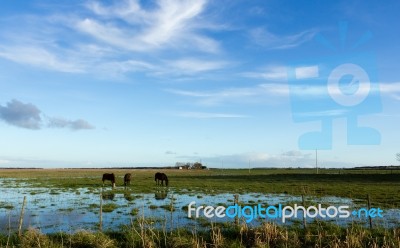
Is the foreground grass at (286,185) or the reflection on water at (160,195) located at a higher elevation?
the foreground grass at (286,185)

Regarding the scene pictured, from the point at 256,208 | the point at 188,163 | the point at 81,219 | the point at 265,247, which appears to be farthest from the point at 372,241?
the point at 188,163

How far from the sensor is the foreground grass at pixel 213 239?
15227 millimetres

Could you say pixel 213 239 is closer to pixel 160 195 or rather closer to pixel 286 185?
pixel 160 195

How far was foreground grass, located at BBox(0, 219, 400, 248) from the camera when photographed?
50.0 ft

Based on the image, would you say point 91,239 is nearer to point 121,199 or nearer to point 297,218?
point 297,218

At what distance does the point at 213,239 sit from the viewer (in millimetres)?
15289

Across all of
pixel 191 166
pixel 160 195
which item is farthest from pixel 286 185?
pixel 191 166

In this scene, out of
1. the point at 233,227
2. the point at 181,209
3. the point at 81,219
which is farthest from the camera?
the point at 181,209

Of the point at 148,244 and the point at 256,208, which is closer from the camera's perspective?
the point at 148,244

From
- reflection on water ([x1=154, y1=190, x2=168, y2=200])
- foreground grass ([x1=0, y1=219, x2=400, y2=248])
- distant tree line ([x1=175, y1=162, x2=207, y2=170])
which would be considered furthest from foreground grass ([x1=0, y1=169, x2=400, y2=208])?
distant tree line ([x1=175, y1=162, x2=207, y2=170])

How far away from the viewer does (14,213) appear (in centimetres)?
2455

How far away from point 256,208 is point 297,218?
4613mm

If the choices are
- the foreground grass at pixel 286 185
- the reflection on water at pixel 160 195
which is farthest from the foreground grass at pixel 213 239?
the reflection on water at pixel 160 195

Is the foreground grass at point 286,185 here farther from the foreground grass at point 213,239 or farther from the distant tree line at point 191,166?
the distant tree line at point 191,166
